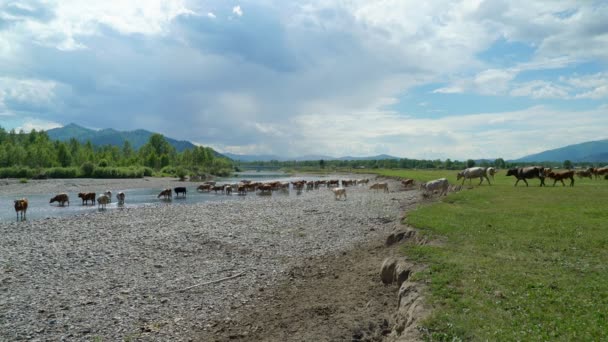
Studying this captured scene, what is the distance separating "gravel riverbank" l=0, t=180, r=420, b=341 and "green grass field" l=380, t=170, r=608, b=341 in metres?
5.30

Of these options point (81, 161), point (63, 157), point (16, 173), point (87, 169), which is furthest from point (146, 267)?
point (81, 161)

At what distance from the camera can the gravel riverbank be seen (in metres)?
9.13

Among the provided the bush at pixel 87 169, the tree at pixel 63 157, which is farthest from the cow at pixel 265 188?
the tree at pixel 63 157

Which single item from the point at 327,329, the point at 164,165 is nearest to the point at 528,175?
the point at 327,329

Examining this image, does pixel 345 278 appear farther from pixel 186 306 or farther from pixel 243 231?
pixel 243 231

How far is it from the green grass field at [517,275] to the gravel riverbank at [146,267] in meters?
5.30

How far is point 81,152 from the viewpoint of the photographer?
11419 cm

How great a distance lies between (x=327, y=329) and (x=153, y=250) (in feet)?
34.8

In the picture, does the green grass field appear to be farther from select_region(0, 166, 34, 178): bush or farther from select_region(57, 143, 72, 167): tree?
select_region(57, 143, 72, 167): tree

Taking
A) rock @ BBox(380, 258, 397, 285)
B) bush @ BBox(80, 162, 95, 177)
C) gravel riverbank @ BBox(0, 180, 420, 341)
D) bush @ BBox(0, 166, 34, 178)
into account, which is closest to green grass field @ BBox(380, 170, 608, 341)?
rock @ BBox(380, 258, 397, 285)

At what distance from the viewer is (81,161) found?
4176 inches

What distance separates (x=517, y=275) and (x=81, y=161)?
393 ft

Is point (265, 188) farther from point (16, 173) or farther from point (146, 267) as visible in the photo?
point (16, 173)

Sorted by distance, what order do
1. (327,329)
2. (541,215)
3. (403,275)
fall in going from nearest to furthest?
(327,329), (403,275), (541,215)
